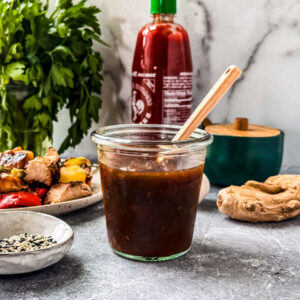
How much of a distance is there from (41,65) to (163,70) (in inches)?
11.9

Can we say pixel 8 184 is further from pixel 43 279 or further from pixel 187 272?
pixel 187 272

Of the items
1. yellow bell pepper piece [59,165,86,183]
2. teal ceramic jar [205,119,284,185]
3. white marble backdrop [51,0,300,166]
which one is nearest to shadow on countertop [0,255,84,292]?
yellow bell pepper piece [59,165,86,183]

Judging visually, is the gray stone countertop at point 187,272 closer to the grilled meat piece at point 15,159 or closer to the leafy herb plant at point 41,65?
the grilled meat piece at point 15,159

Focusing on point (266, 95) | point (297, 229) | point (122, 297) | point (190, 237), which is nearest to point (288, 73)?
point (266, 95)

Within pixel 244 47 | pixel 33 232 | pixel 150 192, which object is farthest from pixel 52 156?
pixel 244 47

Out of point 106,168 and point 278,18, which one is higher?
point 278,18

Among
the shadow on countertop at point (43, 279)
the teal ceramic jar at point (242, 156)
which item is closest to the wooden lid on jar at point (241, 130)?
the teal ceramic jar at point (242, 156)

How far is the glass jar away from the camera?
70cm

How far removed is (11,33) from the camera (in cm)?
114

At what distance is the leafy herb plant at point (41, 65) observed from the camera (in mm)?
1141

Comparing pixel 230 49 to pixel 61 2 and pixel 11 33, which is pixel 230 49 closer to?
pixel 61 2

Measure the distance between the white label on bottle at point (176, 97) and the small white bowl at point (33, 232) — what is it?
470 mm

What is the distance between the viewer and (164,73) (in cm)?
113

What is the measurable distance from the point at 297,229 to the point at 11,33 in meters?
0.78
